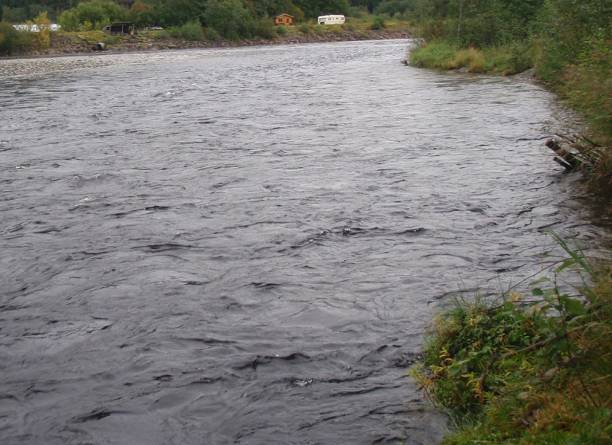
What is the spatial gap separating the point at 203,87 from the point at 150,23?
87.6 meters

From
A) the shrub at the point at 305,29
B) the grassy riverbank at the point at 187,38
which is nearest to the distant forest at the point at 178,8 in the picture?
the grassy riverbank at the point at 187,38

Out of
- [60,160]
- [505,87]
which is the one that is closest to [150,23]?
[505,87]

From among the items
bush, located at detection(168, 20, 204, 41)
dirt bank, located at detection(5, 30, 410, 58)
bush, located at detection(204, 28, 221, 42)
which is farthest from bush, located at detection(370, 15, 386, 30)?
bush, located at detection(168, 20, 204, 41)

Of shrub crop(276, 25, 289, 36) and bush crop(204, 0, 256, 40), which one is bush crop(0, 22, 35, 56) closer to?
bush crop(204, 0, 256, 40)

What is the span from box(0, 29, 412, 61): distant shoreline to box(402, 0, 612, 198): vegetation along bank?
1747 inches

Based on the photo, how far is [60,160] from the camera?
16.4 meters

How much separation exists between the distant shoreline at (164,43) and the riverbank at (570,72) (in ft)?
160

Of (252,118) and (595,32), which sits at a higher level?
(595,32)

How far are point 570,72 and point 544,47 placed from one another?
12520 mm

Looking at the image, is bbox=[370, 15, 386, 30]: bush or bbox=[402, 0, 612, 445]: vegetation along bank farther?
bbox=[370, 15, 386, 30]: bush

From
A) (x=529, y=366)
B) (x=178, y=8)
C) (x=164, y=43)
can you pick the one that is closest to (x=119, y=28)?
(x=178, y=8)

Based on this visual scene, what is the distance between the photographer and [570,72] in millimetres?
15375

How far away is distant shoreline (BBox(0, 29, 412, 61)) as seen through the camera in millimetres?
82750

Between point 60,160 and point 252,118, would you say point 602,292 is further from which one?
point 252,118
